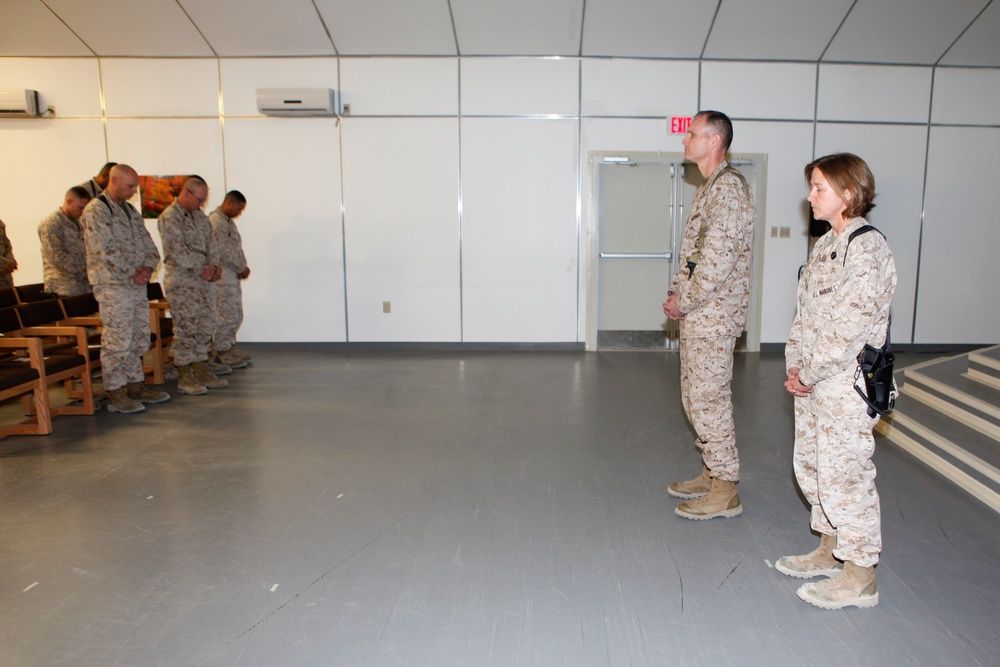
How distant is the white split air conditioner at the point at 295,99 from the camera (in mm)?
7059

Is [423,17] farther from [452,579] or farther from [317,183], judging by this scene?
[452,579]

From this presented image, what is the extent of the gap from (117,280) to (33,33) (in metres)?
4.01

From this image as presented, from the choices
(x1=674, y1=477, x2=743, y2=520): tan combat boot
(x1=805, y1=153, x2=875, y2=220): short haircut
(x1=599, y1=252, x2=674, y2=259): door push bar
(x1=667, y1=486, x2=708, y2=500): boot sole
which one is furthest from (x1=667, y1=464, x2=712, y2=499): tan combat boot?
(x1=599, y1=252, x2=674, y2=259): door push bar

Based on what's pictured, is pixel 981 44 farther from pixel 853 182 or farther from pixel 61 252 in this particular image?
pixel 61 252

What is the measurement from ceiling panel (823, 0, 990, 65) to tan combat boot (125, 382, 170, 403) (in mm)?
7307

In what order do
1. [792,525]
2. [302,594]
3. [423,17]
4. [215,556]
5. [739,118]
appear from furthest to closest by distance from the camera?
[739,118], [423,17], [792,525], [215,556], [302,594]

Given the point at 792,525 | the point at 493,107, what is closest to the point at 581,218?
the point at 493,107

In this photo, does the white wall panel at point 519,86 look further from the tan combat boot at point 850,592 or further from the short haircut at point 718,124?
the tan combat boot at point 850,592

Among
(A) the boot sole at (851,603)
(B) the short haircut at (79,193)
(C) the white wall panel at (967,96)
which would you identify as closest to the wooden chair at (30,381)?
(B) the short haircut at (79,193)

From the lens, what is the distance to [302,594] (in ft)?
8.23

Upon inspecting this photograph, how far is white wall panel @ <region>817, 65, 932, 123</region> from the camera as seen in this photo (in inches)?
284

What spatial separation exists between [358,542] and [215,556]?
0.59 m

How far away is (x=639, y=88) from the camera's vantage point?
7.23 meters

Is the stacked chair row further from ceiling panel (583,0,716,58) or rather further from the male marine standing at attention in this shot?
ceiling panel (583,0,716,58)
